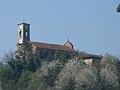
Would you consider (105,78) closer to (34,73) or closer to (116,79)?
(116,79)

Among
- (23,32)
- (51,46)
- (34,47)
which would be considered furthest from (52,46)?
(23,32)

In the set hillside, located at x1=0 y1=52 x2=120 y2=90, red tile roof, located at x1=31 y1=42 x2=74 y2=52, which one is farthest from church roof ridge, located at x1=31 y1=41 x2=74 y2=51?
hillside, located at x1=0 y1=52 x2=120 y2=90

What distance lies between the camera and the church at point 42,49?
6700 cm

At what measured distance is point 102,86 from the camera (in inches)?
1980

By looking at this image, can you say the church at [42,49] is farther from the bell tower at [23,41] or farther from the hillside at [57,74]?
the hillside at [57,74]

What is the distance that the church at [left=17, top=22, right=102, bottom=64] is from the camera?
67.0 metres

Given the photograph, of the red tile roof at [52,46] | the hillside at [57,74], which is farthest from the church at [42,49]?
the hillside at [57,74]

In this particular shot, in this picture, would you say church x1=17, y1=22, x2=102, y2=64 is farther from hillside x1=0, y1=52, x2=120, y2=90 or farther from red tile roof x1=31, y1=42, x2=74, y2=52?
hillside x1=0, y1=52, x2=120, y2=90

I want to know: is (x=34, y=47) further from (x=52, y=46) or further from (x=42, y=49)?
(x=52, y=46)

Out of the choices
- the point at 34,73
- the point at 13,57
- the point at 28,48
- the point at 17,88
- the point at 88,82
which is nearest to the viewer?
the point at 88,82

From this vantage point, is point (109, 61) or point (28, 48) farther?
point (28, 48)

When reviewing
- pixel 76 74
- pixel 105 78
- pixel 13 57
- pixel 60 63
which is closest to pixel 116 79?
pixel 105 78

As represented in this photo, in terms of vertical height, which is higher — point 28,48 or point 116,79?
point 28,48

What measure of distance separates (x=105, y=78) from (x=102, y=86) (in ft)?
5.88
